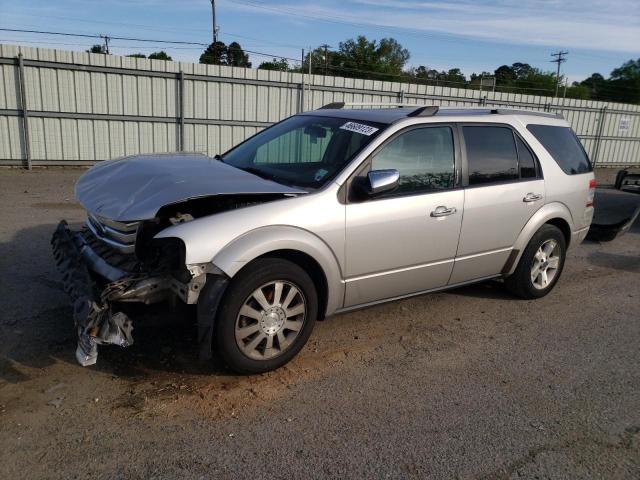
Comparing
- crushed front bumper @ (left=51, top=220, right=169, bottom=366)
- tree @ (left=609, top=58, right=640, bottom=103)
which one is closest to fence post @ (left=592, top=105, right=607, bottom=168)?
crushed front bumper @ (left=51, top=220, right=169, bottom=366)

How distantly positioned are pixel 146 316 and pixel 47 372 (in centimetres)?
84

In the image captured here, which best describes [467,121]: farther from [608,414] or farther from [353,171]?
[608,414]

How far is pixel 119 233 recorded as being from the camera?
3.57m

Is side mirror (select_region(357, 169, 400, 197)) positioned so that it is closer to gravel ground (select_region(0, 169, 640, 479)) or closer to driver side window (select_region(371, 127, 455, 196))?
driver side window (select_region(371, 127, 455, 196))

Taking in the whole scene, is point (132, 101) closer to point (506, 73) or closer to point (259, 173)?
point (259, 173)

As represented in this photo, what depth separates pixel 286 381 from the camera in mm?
3652

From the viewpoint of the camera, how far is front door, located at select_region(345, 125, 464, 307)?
13.0 ft

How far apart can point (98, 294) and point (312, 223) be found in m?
1.49

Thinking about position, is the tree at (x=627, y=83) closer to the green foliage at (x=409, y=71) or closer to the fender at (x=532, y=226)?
the green foliage at (x=409, y=71)

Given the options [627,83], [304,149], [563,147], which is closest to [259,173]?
[304,149]

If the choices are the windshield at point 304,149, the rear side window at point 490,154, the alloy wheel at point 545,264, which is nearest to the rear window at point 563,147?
the rear side window at point 490,154

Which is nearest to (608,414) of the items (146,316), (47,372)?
(146,316)

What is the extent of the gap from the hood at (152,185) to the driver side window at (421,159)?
2.81ft

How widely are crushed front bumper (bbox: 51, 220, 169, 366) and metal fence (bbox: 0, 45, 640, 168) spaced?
10.0 m
